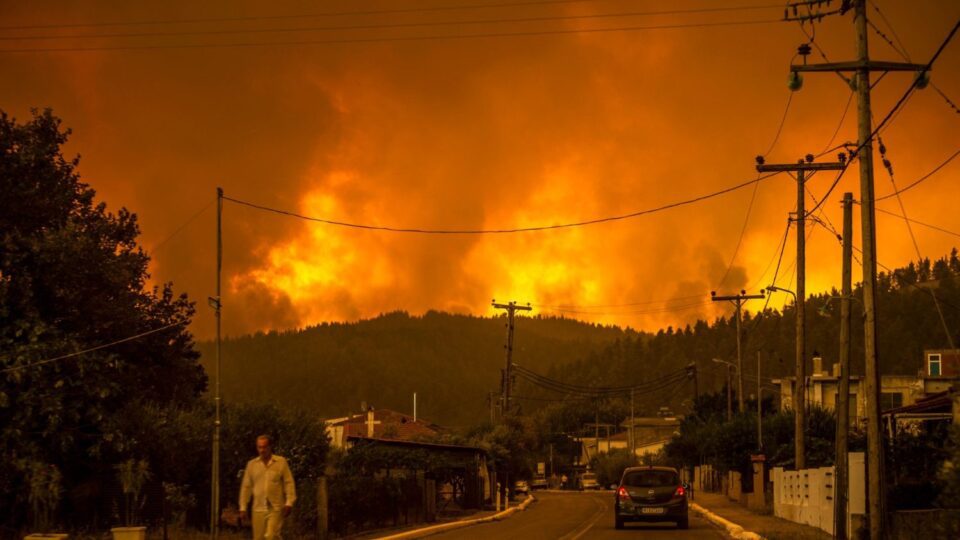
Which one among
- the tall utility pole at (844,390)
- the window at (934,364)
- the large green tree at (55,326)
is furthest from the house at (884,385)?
the large green tree at (55,326)

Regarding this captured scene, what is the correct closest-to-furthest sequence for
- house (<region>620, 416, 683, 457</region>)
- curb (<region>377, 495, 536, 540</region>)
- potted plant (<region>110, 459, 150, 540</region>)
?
potted plant (<region>110, 459, 150, 540</region>) → curb (<region>377, 495, 536, 540</region>) → house (<region>620, 416, 683, 457</region>)

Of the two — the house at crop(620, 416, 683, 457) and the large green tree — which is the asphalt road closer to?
the large green tree

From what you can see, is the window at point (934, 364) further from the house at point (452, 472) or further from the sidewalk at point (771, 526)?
the sidewalk at point (771, 526)

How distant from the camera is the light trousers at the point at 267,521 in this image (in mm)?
15578

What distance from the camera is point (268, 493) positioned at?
1557 cm

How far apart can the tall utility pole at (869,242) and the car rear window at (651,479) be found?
31.5ft

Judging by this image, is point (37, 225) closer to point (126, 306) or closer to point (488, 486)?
point (126, 306)

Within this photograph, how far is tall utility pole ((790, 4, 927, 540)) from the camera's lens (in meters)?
22.9

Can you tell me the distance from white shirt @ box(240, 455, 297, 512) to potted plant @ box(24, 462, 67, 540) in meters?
15.9

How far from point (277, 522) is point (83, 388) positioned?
19.5 m

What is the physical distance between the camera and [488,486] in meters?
59.7

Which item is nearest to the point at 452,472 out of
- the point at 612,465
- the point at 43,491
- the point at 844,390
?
the point at 43,491

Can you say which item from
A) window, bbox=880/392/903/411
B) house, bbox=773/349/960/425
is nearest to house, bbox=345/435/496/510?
house, bbox=773/349/960/425

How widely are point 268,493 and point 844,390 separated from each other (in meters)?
18.0
